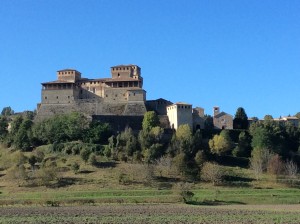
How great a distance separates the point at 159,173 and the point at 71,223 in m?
30.0

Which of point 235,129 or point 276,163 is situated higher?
point 235,129

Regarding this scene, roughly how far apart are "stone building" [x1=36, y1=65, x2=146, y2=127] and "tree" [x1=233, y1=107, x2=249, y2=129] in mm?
13634

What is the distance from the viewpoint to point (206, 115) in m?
85.8

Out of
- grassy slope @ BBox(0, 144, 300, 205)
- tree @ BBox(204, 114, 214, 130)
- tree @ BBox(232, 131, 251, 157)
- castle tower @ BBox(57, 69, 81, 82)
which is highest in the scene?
castle tower @ BBox(57, 69, 81, 82)

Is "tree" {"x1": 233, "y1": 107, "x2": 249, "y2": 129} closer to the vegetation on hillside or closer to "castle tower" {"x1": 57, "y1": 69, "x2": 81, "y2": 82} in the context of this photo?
the vegetation on hillside

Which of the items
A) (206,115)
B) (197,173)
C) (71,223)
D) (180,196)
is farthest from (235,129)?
(71,223)

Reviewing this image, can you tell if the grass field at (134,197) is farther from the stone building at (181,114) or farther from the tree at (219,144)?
the stone building at (181,114)

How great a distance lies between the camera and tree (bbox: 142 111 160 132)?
6956cm

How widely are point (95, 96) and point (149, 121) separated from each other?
1325 centimetres

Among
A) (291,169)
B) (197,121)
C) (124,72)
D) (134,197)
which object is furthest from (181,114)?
(134,197)

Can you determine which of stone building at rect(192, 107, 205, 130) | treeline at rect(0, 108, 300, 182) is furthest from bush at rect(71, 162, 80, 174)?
stone building at rect(192, 107, 205, 130)

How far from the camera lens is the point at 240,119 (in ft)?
256

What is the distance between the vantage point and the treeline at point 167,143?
2382 inches

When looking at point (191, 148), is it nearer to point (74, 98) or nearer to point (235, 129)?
point (235, 129)
